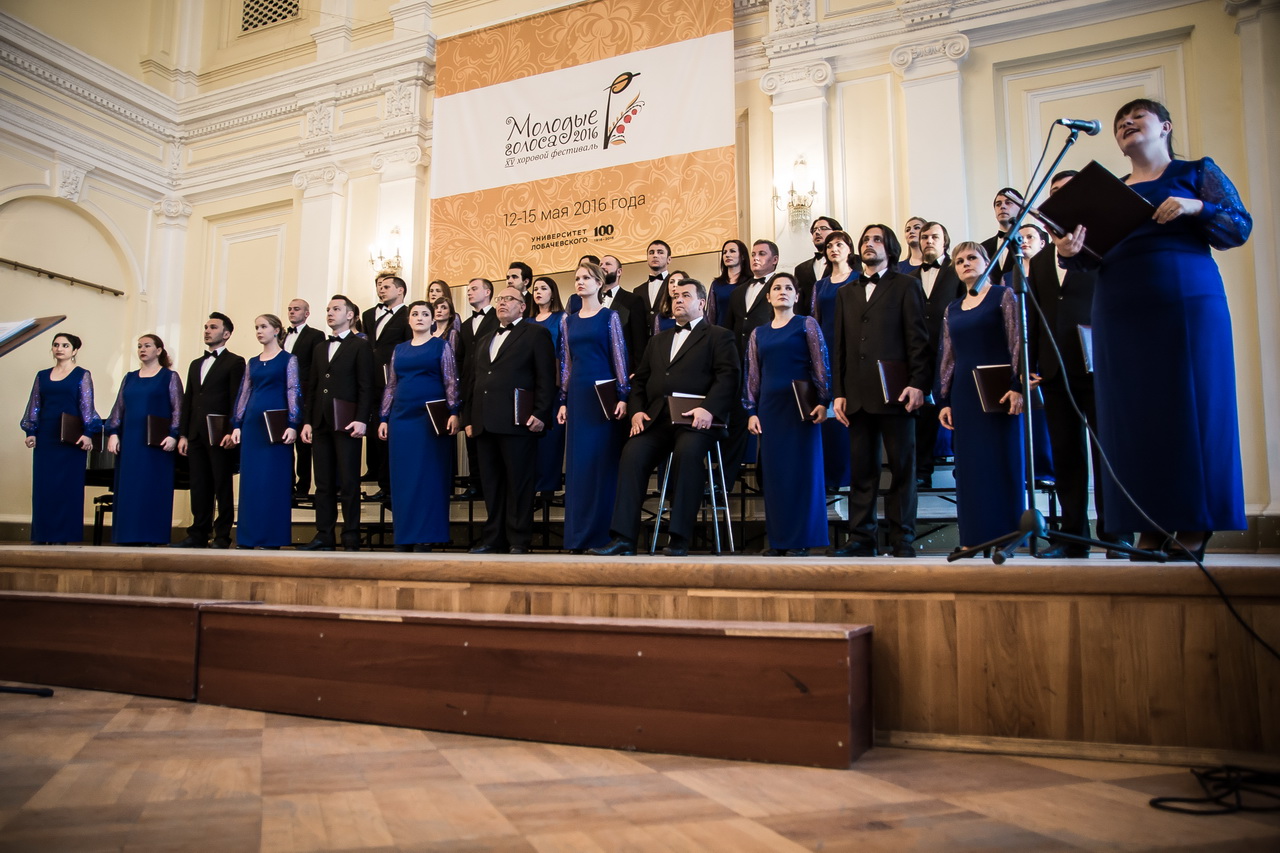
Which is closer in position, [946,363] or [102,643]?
[102,643]

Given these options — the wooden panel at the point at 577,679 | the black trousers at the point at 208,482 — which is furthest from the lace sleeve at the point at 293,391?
the wooden panel at the point at 577,679

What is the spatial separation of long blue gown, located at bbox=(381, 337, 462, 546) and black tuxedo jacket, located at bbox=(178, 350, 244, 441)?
1362mm

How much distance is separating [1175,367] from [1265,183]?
3.51 meters

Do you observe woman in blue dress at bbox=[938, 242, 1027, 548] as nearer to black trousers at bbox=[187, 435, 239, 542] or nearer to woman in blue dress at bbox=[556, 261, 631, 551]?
woman in blue dress at bbox=[556, 261, 631, 551]

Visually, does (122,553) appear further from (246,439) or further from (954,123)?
(954,123)

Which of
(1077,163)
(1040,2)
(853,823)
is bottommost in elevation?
(853,823)

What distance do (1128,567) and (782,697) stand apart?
0.73m

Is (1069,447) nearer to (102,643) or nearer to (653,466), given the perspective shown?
(653,466)

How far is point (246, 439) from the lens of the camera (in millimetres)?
5203

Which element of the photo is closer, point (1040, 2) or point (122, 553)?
point (122, 553)

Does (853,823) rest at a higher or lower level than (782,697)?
lower

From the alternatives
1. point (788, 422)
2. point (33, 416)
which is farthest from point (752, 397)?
point (33, 416)

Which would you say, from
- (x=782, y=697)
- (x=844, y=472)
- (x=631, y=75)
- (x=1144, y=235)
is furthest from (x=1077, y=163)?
(x=782, y=697)

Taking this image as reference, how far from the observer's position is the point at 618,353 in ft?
13.8
